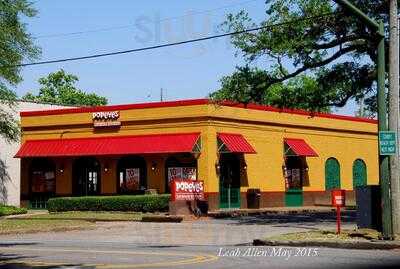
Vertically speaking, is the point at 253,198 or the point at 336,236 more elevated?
the point at 253,198

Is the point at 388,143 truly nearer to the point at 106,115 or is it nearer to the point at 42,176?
the point at 106,115

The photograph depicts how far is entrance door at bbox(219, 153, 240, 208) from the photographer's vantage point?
39.6 metres

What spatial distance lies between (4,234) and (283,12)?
45.4 feet

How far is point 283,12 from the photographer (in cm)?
2956

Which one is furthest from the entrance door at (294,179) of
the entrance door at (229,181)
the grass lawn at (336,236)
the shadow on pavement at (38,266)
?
the shadow on pavement at (38,266)

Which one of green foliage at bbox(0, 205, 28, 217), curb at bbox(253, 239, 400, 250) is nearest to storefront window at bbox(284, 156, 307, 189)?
green foliage at bbox(0, 205, 28, 217)

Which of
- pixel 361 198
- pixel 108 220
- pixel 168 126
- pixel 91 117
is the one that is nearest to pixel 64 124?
pixel 91 117

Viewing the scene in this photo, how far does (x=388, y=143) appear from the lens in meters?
18.3

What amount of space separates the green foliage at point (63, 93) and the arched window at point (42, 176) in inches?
2315

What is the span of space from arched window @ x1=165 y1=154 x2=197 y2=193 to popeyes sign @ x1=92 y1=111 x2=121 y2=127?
154 inches

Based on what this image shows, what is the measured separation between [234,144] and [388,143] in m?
20.9

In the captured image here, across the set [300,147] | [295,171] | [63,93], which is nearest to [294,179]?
[295,171]

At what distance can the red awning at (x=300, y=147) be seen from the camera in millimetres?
43469

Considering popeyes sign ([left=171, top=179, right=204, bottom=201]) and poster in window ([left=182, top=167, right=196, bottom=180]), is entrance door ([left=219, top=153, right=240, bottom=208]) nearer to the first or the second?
poster in window ([left=182, top=167, right=196, bottom=180])
